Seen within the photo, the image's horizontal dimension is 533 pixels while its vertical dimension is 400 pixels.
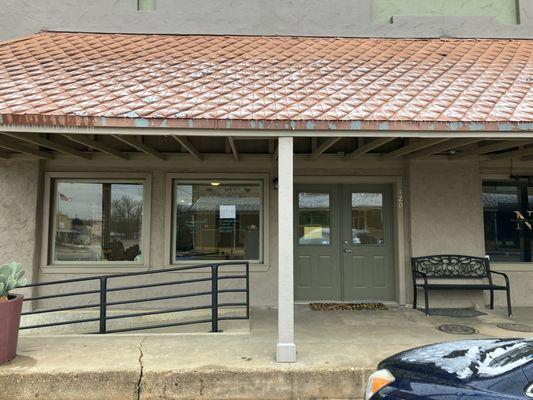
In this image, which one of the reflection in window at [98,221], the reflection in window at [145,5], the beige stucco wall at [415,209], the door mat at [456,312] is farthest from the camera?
the reflection in window at [145,5]

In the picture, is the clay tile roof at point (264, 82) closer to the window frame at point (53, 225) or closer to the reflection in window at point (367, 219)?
the window frame at point (53, 225)

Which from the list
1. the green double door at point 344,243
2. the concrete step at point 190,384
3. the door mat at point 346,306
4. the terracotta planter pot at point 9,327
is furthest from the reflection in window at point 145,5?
the concrete step at point 190,384

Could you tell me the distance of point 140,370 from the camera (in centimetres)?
429

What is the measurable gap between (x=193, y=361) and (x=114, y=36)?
20.9 feet

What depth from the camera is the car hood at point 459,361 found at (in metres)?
2.46

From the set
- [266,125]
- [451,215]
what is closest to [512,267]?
[451,215]

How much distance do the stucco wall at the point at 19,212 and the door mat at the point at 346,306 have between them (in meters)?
5.04

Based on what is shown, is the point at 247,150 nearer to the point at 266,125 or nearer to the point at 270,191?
the point at 270,191

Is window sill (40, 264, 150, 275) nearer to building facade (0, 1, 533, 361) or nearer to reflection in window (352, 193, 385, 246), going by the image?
building facade (0, 1, 533, 361)

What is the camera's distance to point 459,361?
2.73 m

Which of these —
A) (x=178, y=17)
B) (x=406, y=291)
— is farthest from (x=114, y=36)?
(x=406, y=291)

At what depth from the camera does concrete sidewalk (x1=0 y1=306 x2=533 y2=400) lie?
4.20 m

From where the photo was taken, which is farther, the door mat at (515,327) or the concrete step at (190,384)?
the door mat at (515,327)

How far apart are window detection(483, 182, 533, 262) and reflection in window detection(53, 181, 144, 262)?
21.5 feet
